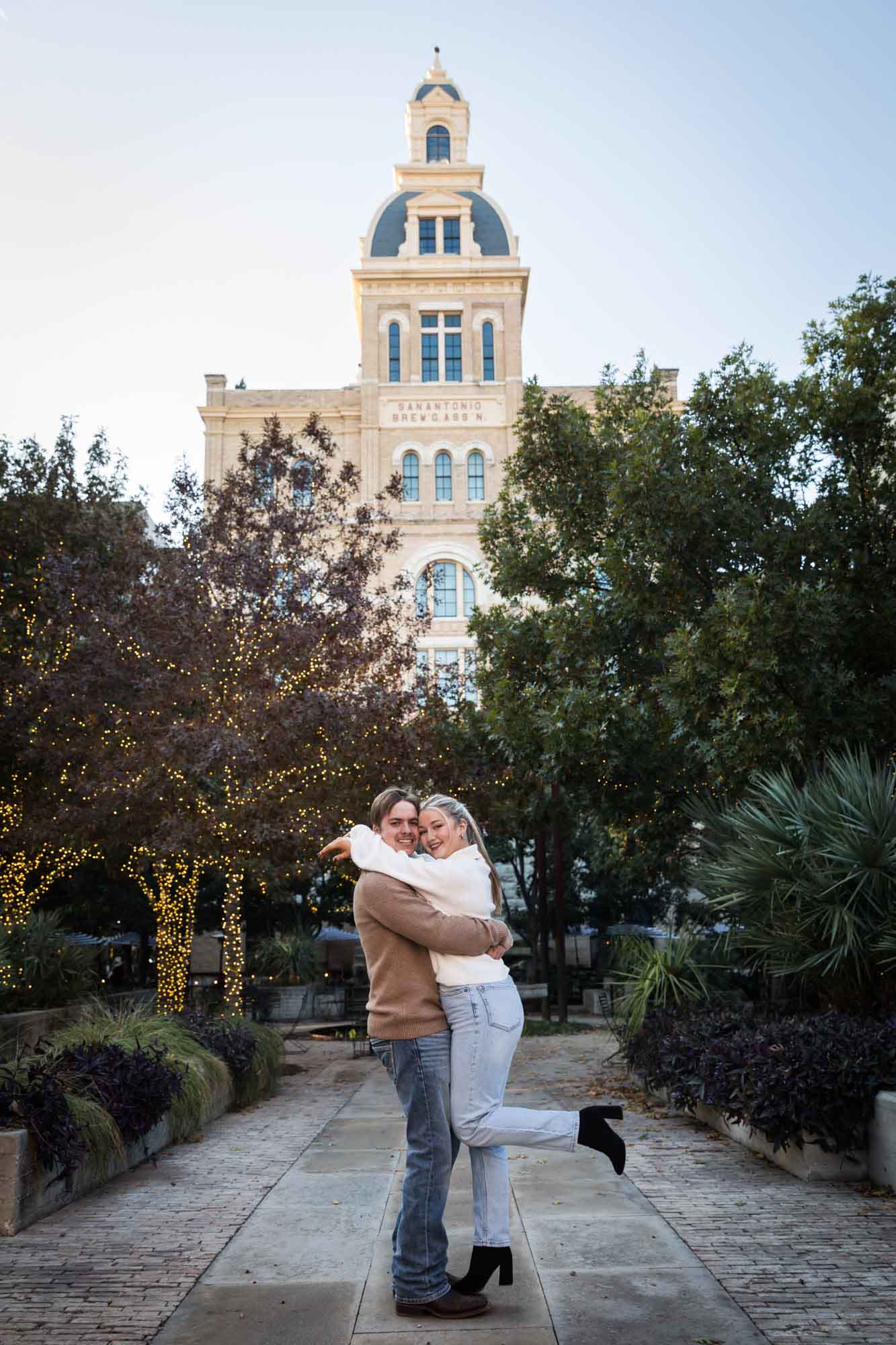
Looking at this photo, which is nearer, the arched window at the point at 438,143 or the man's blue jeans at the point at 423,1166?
the man's blue jeans at the point at 423,1166

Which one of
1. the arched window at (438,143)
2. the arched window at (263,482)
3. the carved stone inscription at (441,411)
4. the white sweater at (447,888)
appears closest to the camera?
the white sweater at (447,888)

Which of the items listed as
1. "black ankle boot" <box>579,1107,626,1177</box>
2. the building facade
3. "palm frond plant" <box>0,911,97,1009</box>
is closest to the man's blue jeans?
"black ankle boot" <box>579,1107,626,1177</box>

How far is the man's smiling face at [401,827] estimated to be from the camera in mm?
4641

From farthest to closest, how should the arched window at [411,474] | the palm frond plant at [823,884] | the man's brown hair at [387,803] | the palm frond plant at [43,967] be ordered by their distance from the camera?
the arched window at [411,474] < the palm frond plant at [43,967] < the palm frond plant at [823,884] < the man's brown hair at [387,803]

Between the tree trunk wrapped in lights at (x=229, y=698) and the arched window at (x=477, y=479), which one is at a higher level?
the arched window at (x=477, y=479)

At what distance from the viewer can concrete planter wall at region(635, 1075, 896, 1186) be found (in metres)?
6.33

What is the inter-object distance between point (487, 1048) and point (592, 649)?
9913mm

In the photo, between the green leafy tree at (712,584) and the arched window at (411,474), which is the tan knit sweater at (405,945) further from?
the arched window at (411,474)

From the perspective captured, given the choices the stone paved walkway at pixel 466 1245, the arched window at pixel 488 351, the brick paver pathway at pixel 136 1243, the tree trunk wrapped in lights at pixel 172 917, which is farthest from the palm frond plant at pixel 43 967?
the arched window at pixel 488 351

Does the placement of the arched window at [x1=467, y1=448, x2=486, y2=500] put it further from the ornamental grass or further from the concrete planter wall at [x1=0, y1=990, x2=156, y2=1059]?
the ornamental grass

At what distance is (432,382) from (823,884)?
39.0 meters

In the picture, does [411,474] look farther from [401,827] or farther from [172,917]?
[401,827]

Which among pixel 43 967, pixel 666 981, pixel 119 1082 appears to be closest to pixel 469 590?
pixel 43 967

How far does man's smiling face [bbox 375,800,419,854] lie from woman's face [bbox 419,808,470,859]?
56 mm
